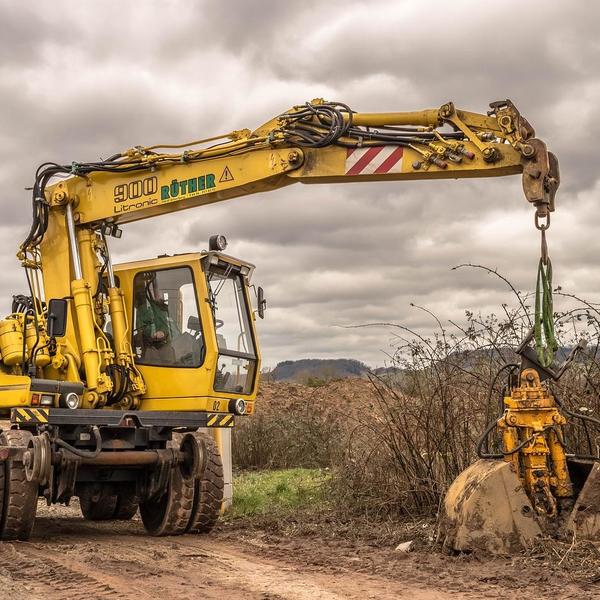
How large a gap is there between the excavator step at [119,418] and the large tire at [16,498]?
11.8 inches

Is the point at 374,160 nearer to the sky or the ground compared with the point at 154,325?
nearer to the sky

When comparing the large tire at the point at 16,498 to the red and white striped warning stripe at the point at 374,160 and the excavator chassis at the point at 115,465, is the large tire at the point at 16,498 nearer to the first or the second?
the excavator chassis at the point at 115,465

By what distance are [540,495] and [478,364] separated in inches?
89.2

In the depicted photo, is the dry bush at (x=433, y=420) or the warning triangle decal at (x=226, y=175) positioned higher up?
the warning triangle decal at (x=226, y=175)

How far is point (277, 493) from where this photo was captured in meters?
12.2

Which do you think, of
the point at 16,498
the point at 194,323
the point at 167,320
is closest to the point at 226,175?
the point at 194,323

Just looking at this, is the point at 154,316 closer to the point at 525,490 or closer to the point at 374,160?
the point at 374,160

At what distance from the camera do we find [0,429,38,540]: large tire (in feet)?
28.7

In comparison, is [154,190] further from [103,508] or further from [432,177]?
[103,508]

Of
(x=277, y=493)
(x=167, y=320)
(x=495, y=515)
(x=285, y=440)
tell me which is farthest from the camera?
(x=285, y=440)

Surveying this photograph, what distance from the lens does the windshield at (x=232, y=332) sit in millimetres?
10086

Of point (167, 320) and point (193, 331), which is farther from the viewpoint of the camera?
point (167, 320)

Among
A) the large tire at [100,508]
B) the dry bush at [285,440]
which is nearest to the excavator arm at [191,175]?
the large tire at [100,508]

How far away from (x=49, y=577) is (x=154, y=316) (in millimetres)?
3790
